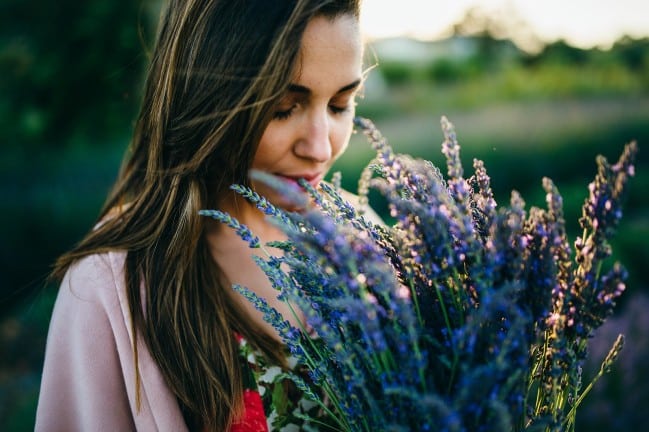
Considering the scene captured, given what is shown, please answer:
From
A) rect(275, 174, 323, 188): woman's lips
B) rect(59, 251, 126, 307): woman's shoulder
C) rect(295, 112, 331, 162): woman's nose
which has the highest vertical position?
rect(295, 112, 331, 162): woman's nose

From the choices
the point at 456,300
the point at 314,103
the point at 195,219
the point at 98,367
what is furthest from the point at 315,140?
the point at 98,367

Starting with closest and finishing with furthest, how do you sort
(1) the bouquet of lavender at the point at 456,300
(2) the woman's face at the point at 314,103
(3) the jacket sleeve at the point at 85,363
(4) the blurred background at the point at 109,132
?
(1) the bouquet of lavender at the point at 456,300 < (2) the woman's face at the point at 314,103 < (3) the jacket sleeve at the point at 85,363 < (4) the blurred background at the point at 109,132

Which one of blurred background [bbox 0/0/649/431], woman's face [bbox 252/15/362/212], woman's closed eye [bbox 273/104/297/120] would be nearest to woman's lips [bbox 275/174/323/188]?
woman's face [bbox 252/15/362/212]

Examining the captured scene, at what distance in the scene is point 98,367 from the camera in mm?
1651

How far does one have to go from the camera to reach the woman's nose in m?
1.57

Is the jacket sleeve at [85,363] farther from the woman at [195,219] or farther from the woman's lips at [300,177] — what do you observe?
the woman's lips at [300,177]

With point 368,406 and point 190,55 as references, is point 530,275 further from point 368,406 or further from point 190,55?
point 190,55

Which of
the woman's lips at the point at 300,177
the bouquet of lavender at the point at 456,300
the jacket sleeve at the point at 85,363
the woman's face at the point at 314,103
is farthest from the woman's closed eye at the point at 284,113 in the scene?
the jacket sleeve at the point at 85,363

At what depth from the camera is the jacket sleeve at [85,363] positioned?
1645 mm

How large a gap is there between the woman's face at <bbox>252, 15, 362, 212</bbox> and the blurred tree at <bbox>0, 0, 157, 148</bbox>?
388 centimetres

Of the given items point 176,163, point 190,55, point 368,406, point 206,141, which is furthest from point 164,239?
point 368,406

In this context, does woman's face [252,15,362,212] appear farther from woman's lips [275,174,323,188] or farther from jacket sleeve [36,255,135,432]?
Result: jacket sleeve [36,255,135,432]

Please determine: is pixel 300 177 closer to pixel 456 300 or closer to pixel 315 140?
pixel 315 140

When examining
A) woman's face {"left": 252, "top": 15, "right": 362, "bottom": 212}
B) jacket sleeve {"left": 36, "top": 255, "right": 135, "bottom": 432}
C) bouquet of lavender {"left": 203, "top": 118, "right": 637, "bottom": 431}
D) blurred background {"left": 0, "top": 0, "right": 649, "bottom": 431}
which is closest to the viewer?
bouquet of lavender {"left": 203, "top": 118, "right": 637, "bottom": 431}
